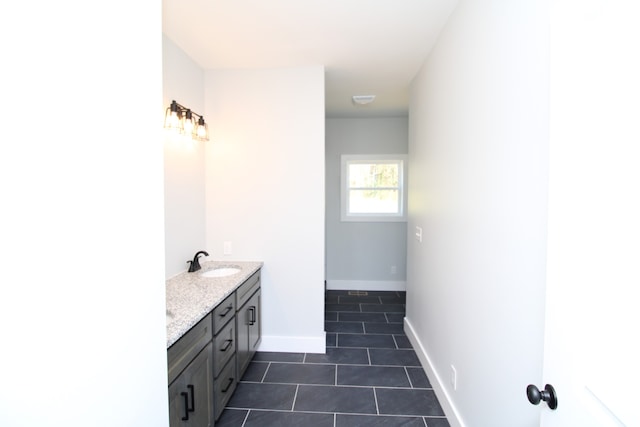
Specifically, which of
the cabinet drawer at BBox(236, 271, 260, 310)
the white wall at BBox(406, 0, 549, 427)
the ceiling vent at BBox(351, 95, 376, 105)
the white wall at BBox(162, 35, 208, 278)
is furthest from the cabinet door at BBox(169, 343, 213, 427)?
the ceiling vent at BBox(351, 95, 376, 105)

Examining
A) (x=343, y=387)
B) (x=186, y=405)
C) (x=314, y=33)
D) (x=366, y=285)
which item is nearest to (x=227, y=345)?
(x=186, y=405)

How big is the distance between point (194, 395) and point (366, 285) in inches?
136

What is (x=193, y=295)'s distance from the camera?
1.85m

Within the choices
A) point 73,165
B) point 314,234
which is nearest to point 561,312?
point 73,165

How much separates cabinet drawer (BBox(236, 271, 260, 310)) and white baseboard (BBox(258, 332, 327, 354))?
0.58m

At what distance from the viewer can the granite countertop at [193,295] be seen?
4.74 feet

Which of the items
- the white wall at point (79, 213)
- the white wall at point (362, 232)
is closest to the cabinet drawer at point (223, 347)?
the white wall at point (79, 213)

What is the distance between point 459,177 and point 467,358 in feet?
3.52

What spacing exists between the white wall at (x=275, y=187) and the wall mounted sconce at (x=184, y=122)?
267 mm

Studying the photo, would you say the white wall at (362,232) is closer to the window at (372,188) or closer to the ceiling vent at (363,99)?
the window at (372,188)

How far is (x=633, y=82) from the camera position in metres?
0.56

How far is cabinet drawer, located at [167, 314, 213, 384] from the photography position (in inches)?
52.0

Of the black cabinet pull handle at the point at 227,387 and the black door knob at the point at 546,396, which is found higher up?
the black door knob at the point at 546,396

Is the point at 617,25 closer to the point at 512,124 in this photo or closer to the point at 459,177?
the point at 512,124
